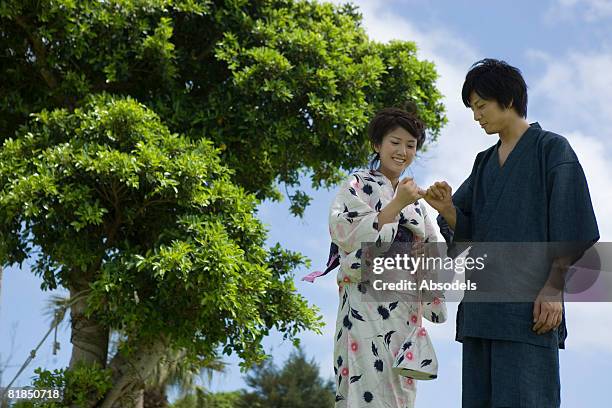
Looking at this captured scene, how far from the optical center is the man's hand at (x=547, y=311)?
2.75m

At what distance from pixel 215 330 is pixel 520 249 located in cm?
521

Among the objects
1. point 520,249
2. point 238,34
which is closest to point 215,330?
point 238,34

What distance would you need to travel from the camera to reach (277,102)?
8828 millimetres

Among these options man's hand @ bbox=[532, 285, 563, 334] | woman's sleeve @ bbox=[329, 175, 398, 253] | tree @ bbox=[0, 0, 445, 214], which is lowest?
man's hand @ bbox=[532, 285, 563, 334]

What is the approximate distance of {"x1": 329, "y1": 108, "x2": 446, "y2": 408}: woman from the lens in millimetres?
3254

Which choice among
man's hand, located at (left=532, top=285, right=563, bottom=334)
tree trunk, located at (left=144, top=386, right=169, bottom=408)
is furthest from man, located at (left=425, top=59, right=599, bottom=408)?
tree trunk, located at (left=144, top=386, right=169, bottom=408)

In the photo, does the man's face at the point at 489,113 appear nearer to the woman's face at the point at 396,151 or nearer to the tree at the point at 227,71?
the woman's face at the point at 396,151

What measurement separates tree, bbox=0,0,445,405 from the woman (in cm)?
388

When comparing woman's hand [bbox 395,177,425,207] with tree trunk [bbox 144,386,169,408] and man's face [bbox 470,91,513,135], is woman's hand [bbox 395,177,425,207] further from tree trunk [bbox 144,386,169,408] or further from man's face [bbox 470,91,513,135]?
tree trunk [bbox 144,386,169,408]

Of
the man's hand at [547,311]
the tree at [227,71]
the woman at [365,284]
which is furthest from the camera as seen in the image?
the tree at [227,71]

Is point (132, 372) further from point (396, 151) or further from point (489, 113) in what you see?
point (489, 113)

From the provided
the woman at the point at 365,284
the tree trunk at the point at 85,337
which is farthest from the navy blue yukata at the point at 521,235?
the tree trunk at the point at 85,337

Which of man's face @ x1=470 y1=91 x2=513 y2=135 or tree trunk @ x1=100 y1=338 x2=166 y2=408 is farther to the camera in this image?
tree trunk @ x1=100 y1=338 x2=166 y2=408

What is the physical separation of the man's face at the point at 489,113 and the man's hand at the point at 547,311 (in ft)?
2.19
